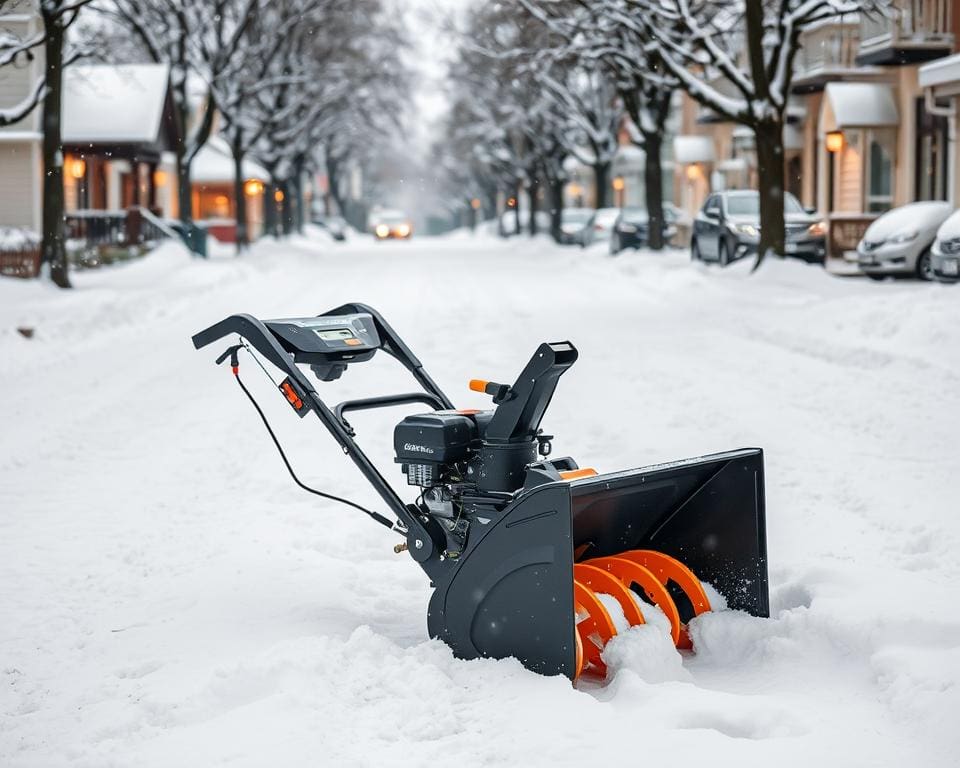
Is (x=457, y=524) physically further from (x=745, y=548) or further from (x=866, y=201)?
(x=866, y=201)

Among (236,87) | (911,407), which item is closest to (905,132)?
(236,87)

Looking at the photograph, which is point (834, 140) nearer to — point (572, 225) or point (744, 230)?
point (744, 230)

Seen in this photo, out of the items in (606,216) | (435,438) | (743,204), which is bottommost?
(435,438)

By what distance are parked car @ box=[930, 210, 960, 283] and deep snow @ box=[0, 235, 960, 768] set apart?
16.4ft

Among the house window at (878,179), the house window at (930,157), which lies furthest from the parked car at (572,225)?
the house window at (930,157)

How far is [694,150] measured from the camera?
48.9 meters

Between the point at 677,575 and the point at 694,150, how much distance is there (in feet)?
150

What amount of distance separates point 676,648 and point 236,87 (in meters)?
36.0

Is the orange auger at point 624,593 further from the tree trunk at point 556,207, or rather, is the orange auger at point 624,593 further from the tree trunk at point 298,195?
the tree trunk at point 298,195

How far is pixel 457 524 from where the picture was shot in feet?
15.0

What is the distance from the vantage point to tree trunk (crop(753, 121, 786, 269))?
2302 cm

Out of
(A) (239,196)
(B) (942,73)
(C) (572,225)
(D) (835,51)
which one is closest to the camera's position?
(B) (942,73)

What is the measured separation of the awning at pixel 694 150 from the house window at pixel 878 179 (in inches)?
523

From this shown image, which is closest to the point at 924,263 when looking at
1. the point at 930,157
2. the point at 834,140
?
the point at 930,157
